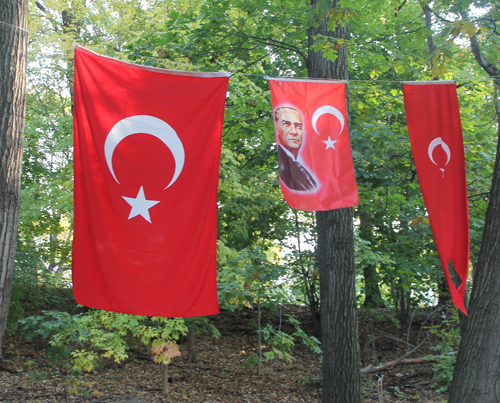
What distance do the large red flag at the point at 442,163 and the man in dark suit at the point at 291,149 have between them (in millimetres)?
1392

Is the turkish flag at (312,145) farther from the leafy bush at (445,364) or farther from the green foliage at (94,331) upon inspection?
the leafy bush at (445,364)

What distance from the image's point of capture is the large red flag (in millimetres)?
5066

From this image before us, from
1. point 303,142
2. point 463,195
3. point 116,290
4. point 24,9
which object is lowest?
point 116,290

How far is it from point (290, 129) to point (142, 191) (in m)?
1.95

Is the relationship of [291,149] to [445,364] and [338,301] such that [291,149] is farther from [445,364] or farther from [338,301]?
[445,364]

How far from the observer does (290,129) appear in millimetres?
4930

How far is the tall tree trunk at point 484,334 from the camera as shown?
16.0ft

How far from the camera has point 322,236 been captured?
6594mm

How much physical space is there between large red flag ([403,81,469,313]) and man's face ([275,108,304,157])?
141 centimetres

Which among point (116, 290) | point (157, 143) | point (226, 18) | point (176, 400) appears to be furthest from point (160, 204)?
point (176, 400)

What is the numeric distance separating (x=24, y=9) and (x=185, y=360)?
8903 millimetres

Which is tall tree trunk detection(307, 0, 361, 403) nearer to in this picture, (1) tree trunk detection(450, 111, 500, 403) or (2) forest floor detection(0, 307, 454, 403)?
(2) forest floor detection(0, 307, 454, 403)

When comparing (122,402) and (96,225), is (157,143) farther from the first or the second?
(122,402)

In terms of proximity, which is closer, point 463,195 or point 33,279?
point 463,195
